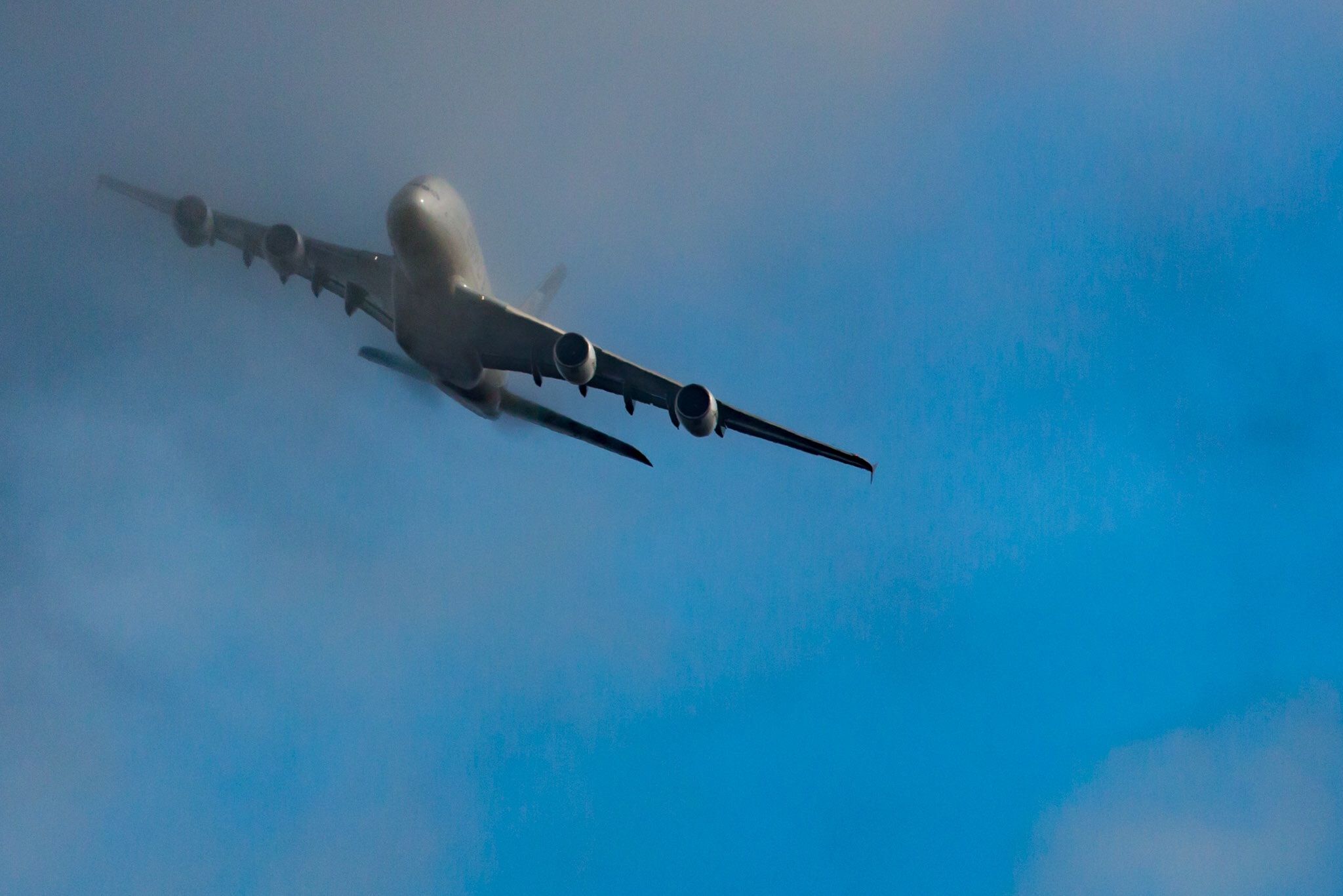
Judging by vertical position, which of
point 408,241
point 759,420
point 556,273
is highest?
point 556,273

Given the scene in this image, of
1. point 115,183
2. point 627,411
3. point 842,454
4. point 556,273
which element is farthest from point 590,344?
point 115,183

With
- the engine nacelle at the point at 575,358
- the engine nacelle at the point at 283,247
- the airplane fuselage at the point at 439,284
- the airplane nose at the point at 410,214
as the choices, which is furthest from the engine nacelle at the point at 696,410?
the engine nacelle at the point at 283,247

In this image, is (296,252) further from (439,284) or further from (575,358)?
(575,358)

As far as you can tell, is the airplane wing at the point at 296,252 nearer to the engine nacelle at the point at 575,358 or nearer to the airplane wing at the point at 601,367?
the airplane wing at the point at 601,367

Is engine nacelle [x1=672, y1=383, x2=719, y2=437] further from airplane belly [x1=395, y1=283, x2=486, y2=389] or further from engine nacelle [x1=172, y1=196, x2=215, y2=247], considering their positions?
engine nacelle [x1=172, y1=196, x2=215, y2=247]

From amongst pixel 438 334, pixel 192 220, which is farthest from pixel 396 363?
pixel 192 220

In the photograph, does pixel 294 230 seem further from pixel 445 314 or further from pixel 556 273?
pixel 556 273
